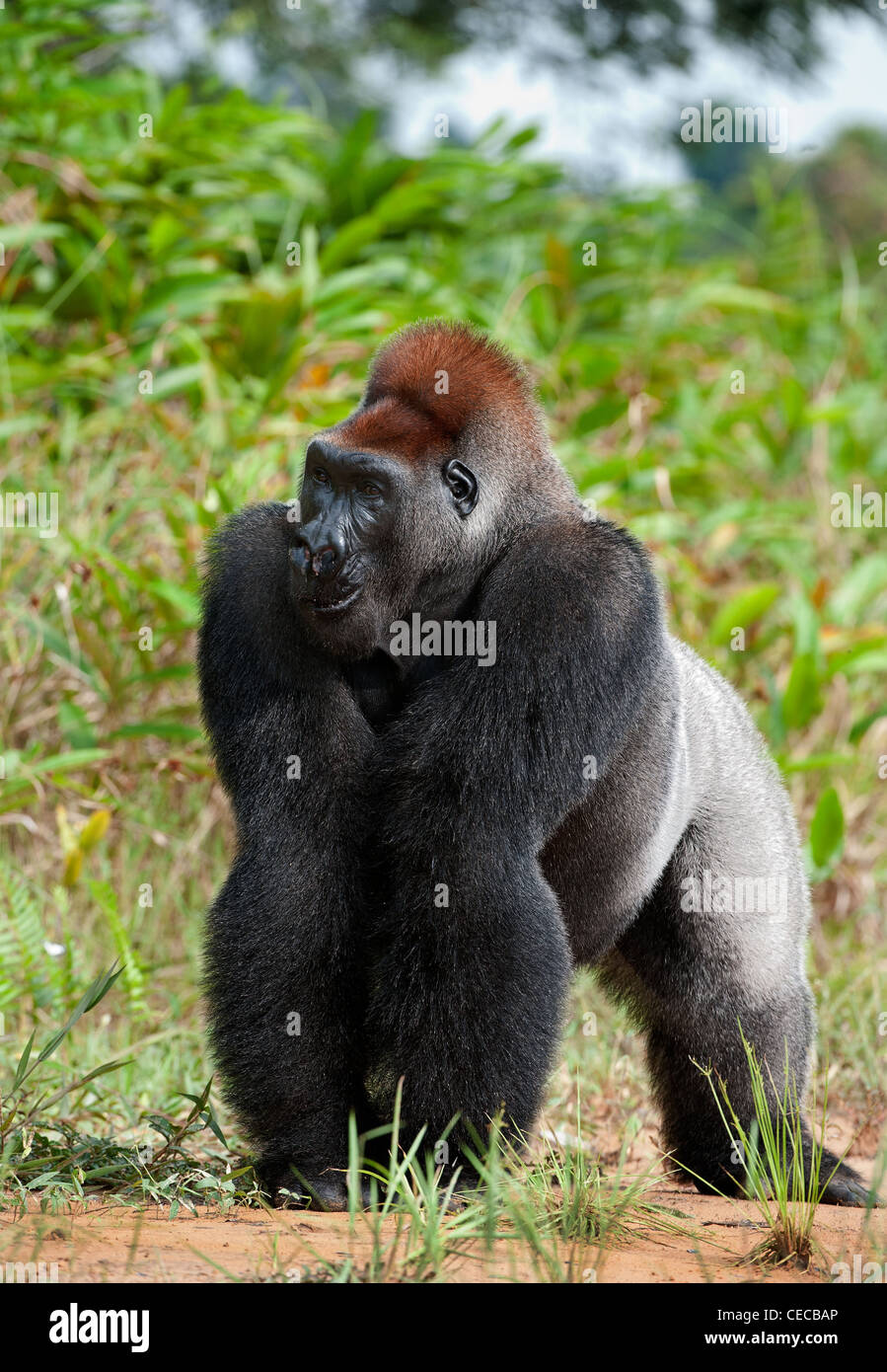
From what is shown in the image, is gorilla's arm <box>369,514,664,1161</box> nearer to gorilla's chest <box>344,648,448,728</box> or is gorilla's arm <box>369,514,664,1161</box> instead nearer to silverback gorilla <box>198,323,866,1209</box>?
silverback gorilla <box>198,323,866,1209</box>

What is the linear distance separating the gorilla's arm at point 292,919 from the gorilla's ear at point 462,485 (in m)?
0.51

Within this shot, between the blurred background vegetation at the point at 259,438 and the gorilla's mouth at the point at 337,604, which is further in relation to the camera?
the blurred background vegetation at the point at 259,438

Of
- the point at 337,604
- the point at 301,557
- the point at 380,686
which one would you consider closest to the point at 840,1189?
the point at 380,686

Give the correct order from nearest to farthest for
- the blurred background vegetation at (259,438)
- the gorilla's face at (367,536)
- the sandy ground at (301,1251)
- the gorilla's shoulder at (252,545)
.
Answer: the sandy ground at (301,1251) → the gorilla's face at (367,536) → the gorilla's shoulder at (252,545) → the blurred background vegetation at (259,438)

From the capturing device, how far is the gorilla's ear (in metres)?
3.49

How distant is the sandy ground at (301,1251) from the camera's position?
8.51 ft

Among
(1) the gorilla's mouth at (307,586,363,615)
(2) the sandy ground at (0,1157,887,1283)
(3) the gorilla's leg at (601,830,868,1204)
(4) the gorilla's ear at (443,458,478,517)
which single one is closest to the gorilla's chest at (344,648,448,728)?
(1) the gorilla's mouth at (307,586,363,615)

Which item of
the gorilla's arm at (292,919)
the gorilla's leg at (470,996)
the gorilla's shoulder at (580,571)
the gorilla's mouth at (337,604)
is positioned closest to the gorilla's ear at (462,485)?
the gorilla's shoulder at (580,571)

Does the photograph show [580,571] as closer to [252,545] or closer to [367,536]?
[367,536]

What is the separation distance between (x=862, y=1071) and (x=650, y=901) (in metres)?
1.47

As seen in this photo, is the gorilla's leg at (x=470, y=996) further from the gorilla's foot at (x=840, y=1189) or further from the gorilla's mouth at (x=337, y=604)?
the gorilla's foot at (x=840, y=1189)

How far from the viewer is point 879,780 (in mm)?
6949

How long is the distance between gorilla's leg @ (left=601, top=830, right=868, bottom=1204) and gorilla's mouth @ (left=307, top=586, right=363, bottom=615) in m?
1.41

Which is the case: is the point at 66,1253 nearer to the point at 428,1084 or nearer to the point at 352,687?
the point at 428,1084
